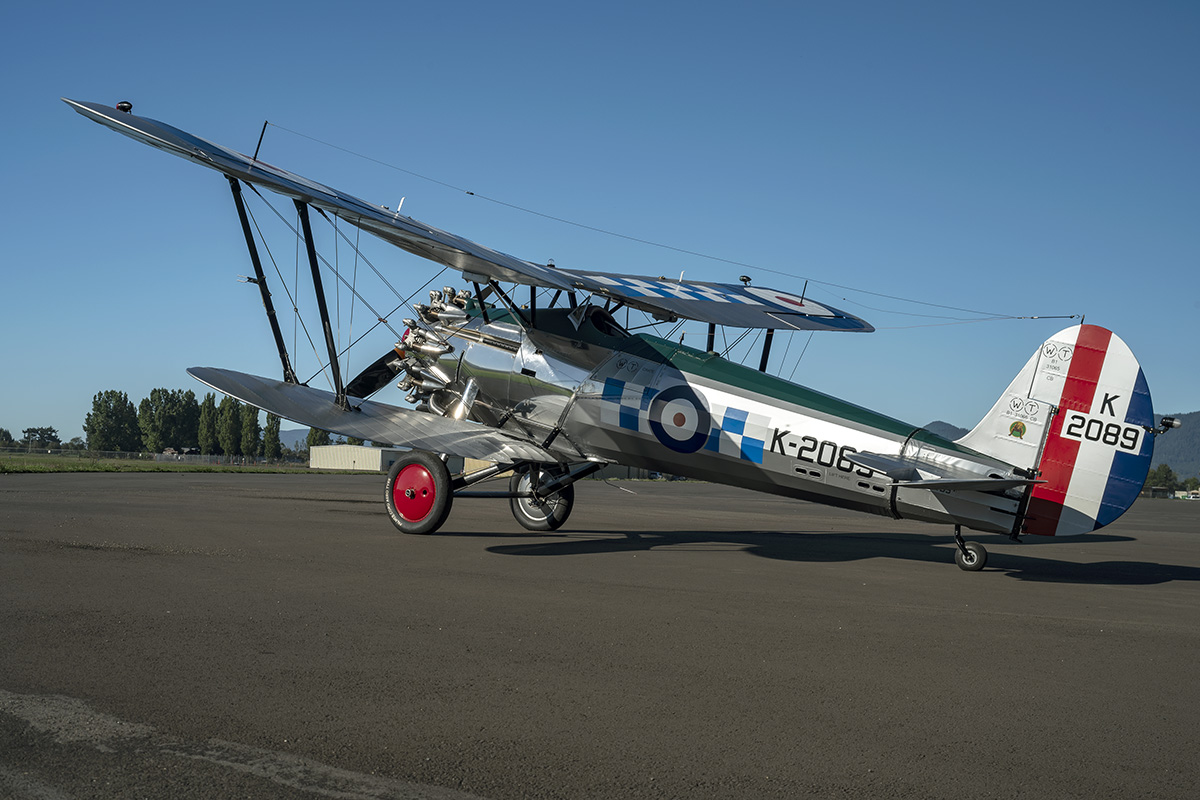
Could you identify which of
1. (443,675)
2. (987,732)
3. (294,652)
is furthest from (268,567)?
(987,732)

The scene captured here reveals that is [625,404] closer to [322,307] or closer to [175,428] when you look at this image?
[322,307]

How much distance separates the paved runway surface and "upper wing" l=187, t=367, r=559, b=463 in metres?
1.89

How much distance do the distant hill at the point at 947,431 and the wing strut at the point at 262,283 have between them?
922cm

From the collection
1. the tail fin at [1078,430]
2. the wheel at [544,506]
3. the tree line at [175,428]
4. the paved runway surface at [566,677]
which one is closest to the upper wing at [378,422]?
the wheel at [544,506]

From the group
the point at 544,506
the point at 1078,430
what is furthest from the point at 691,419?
the point at 1078,430

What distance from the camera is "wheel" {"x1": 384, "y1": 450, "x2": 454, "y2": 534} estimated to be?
11797 mm

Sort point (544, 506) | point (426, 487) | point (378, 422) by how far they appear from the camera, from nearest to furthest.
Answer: point (426, 487) < point (378, 422) < point (544, 506)

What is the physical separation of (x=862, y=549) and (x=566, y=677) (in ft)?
30.7

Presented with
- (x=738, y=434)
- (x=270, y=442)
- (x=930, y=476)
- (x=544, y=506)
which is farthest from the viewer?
(x=270, y=442)

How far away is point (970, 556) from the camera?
10.7 meters

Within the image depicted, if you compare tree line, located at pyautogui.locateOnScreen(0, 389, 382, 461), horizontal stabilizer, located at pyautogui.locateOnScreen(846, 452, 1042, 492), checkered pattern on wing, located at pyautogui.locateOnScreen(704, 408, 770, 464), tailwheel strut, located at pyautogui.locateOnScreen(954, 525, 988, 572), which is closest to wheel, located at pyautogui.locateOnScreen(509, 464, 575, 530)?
checkered pattern on wing, located at pyautogui.locateOnScreen(704, 408, 770, 464)

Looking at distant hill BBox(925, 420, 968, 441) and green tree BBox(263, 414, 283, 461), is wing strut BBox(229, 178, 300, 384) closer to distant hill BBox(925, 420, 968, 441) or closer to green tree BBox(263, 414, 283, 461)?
distant hill BBox(925, 420, 968, 441)

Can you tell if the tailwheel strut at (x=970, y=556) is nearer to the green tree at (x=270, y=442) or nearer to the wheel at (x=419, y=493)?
the wheel at (x=419, y=493)

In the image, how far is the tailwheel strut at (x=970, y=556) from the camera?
10.6m
